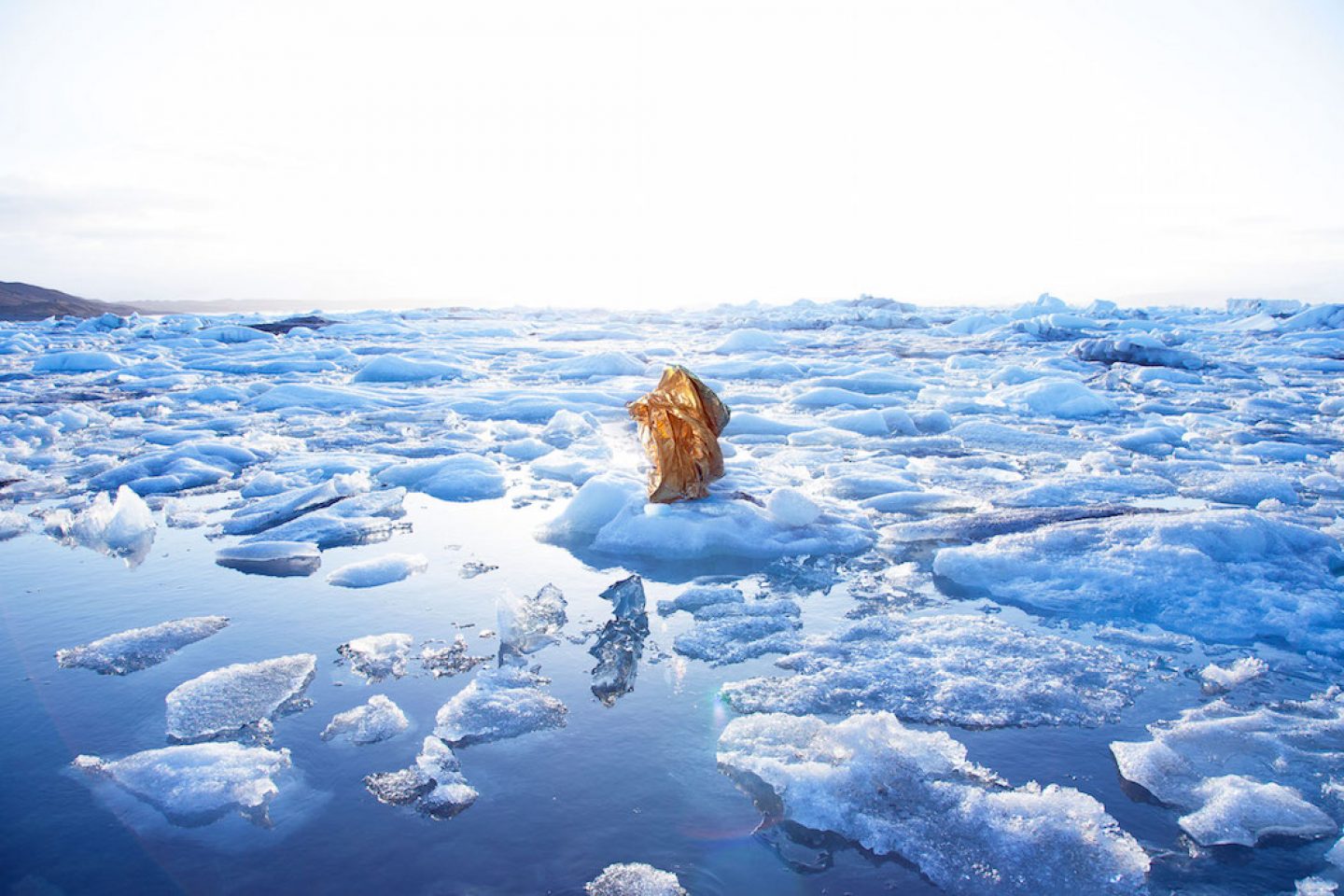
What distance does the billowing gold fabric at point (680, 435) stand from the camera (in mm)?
4547

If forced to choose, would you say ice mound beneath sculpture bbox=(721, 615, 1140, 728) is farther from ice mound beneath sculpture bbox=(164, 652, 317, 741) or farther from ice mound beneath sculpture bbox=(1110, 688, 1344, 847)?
ice mound beneath sculpture bbox=(164, 652, 317, 741)

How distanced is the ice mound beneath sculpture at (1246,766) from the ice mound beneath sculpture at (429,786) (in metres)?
1.92

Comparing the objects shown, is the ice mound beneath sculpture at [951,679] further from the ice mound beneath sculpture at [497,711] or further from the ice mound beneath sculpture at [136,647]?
the ice mound beneath sculpture at [136,647]

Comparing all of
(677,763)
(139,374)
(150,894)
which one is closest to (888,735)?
(677,763)

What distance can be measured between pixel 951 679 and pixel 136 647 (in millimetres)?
3124

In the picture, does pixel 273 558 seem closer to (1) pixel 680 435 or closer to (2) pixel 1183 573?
(1) pixel 680 435

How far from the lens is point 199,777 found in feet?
6.93

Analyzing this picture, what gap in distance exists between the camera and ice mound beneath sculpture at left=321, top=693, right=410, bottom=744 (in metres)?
2.35

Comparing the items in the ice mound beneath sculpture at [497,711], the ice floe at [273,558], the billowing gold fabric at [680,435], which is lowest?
the ice mound beneath sculpture at [497,711]

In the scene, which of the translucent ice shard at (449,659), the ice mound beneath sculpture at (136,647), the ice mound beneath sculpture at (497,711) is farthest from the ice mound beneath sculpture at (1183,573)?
the ice mound beneath sculpture at (136,647)

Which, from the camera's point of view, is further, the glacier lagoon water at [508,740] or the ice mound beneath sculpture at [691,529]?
the ice mound beneath sculpture at [691,529]

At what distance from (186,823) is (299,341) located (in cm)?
2012

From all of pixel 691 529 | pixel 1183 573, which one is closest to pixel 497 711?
pixel 691 529

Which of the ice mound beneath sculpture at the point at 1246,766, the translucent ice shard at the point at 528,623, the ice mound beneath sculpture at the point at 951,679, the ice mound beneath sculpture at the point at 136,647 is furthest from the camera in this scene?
the translucent ice shard at the point at 528,623
